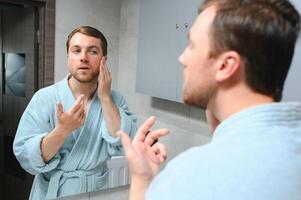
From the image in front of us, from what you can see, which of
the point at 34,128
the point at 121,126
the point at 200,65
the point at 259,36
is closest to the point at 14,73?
the point at 34,128

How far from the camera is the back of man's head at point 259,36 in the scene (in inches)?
20.1

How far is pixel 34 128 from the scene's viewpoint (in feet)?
3.54

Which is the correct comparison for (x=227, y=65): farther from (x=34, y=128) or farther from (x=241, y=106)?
(x=34, y=128)

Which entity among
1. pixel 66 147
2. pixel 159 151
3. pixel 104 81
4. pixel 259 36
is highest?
pixel 259 36

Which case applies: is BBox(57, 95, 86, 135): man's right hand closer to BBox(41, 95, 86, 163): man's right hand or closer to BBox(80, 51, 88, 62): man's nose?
BBox(41, 95, 86, 163): man's right hand

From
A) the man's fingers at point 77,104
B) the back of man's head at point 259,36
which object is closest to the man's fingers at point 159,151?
the back of man's head at point 259,36

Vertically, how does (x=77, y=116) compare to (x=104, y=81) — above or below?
below

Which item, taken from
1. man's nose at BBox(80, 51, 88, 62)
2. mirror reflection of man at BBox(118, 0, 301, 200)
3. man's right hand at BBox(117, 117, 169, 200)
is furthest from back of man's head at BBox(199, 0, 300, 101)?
man's nose at BBox(80, 51, 88, 62)

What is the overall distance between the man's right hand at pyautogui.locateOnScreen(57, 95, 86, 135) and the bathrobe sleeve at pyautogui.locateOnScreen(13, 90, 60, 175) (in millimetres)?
27

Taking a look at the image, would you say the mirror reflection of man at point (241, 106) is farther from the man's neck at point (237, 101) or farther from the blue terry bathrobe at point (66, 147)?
the blue terry bathrobe at point (66, 147)

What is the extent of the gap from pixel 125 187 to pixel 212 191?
93 cm

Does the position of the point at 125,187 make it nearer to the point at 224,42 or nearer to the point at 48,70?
the point at 48,70

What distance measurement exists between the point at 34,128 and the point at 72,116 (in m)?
0.13

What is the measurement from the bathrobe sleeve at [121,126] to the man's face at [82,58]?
0.41 feet
